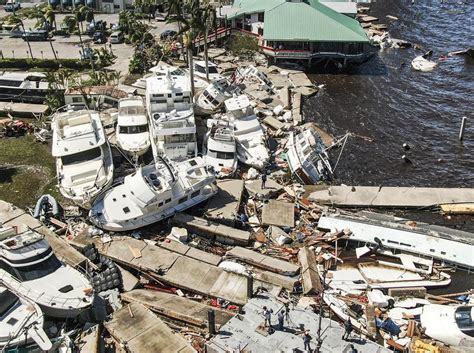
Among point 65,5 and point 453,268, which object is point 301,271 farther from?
point 65,5

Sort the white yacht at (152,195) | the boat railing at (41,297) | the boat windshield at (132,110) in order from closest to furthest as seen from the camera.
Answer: the boat railing at (41,297) < the white yacht at (152,195) < the boat windshield at (132,110)

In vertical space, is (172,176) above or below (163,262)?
above

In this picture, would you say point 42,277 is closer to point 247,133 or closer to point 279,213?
point 279,213

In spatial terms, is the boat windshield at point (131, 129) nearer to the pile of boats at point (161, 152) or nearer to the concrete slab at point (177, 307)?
the pile of boats at point (161, 152)

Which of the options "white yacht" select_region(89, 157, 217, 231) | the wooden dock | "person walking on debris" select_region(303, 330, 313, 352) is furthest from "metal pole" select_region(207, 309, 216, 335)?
the wooden dock

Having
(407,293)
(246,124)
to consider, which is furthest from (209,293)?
(246,124)

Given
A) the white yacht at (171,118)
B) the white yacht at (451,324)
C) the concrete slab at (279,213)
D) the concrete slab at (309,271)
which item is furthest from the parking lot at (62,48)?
the white yacht at (451,324)

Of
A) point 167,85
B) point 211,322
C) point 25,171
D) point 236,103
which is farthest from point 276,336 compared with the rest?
point 25,171
